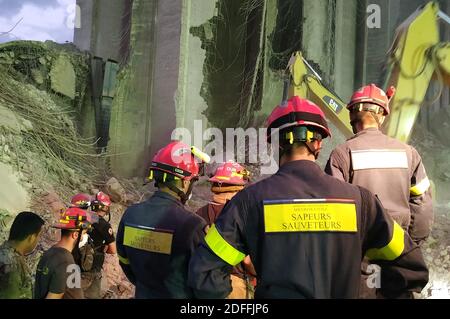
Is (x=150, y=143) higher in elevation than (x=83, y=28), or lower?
lower

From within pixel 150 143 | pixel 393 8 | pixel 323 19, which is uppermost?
pixel 393 8

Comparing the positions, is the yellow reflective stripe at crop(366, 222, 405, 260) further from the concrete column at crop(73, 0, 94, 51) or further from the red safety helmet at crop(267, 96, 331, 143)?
the concrete column at crop(73, 0, 94, 51)

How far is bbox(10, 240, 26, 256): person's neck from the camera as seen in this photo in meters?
2.98

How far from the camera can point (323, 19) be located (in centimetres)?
934

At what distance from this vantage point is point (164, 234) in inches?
84.0

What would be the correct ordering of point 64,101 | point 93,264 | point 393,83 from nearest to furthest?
point 93,264 < point 393,83 < point 64,101

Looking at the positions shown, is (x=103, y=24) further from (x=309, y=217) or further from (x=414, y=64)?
(x=309, y=217)

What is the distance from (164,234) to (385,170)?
4.23 ft

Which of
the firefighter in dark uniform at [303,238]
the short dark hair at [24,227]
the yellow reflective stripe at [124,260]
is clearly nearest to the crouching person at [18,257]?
the short dark hair at [24,227]

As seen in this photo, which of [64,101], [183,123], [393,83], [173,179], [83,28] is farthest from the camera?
[83,28]

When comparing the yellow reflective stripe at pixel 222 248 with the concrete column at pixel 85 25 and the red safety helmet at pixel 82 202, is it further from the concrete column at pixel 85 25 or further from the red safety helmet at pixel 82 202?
the concrete column at pixel 85 25

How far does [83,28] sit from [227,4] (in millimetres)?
3586
